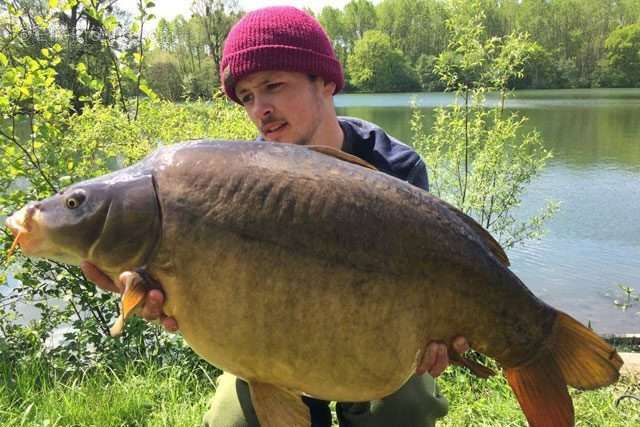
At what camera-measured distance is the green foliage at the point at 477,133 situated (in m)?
4.38

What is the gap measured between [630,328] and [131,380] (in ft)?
14.8

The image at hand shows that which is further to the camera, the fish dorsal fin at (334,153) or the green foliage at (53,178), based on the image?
the green foliage at (53,178)

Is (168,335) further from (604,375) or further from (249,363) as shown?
(604,375)

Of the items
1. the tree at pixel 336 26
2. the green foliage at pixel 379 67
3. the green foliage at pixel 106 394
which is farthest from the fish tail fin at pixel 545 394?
the tree at pixel 336 26

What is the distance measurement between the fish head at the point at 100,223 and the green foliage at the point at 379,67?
3991 cm

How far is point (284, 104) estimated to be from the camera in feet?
6.46

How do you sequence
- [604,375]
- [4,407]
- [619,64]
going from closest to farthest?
[604,375], [4,407], [619,64]

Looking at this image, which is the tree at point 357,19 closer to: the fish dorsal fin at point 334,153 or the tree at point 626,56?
Result: the tree at point 626,56

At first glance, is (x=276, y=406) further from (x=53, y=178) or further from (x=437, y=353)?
(x=53, y=178)

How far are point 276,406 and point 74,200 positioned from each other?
2.32 ft

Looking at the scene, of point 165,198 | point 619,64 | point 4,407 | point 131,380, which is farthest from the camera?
point 619,64

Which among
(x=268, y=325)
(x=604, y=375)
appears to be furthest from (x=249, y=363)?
(x=604, y=375)

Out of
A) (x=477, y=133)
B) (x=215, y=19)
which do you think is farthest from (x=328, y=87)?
(x=215, y=19)

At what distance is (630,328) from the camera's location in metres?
5.17
